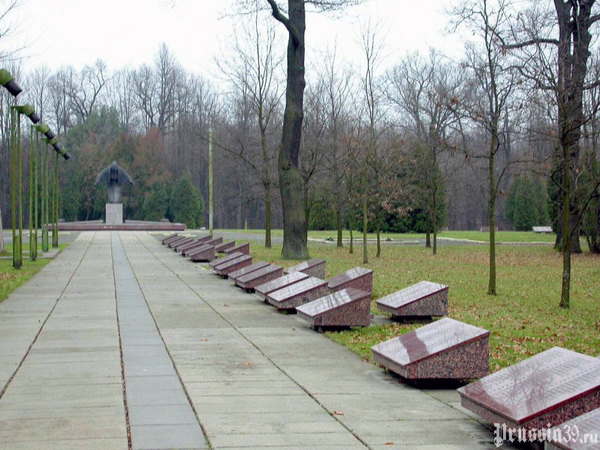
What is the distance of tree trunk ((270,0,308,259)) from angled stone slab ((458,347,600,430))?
65.5ft

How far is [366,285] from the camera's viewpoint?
575 inches

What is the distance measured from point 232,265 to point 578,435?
15776mm

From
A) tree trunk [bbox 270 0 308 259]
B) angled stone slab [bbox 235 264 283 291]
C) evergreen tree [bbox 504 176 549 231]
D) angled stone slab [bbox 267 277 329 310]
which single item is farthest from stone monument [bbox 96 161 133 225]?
angled stone slab [bbox 267 277 329 310]

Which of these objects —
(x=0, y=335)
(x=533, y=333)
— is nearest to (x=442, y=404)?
(x=533, y=333)

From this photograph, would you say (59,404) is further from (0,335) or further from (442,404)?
(0,335)

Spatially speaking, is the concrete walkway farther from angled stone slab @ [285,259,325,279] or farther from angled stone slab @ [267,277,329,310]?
angled stone slab @ [285,259,325,279]

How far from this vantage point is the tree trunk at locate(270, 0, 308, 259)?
85.3 ft

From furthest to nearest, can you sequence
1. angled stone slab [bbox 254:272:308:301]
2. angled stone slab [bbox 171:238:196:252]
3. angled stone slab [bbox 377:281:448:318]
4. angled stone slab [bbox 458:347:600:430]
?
angled stone slab [bbox 171:238:196:252] → angled stone slab [bbox 254:272:308:301] → angled stone slab [bbox 377:281:448:318] → angled stone slab [bbox 458:347:600:430]

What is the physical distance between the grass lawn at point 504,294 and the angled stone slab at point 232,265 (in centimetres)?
217

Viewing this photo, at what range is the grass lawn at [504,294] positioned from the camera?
35.5 feet

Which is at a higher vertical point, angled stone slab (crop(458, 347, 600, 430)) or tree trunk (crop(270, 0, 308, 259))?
tree trunk (crop(270, 0, 308, 259))
